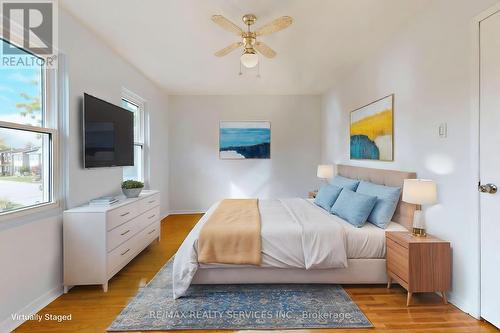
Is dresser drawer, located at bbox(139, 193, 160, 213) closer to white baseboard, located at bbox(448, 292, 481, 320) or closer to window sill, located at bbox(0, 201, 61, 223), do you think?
window sill, located at bbox(0, 201, 61, 223)

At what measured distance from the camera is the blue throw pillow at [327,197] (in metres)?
3.29

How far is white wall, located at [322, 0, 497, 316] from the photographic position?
2.04 metres

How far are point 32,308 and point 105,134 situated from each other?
1.75 m

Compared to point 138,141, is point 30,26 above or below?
above

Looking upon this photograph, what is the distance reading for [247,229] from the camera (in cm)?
240

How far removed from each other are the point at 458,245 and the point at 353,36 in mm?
2315

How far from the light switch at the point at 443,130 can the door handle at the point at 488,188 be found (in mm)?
519

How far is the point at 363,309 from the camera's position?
2.16m

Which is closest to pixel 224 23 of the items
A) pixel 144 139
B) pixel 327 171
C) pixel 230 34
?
pixel 230 34

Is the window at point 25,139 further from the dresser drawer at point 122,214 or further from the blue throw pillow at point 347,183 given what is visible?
the blue throw pillow at point 347,183

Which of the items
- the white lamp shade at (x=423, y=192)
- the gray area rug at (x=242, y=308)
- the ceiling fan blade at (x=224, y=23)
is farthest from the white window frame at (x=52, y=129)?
the white lamp shade at (x=423, y=192)

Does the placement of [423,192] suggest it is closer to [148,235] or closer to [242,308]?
[242,308]

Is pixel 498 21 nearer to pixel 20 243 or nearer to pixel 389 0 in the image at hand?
pixel 389 0

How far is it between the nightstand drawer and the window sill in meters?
3.02
